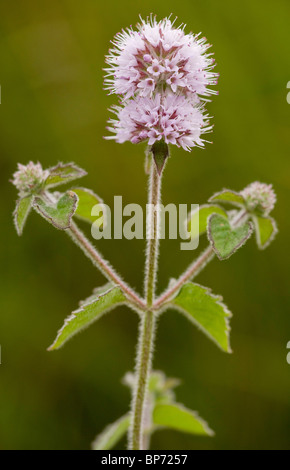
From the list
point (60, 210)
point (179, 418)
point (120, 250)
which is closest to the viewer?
point (60, 210)

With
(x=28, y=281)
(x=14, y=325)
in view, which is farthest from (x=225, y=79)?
(x=14, y=325)

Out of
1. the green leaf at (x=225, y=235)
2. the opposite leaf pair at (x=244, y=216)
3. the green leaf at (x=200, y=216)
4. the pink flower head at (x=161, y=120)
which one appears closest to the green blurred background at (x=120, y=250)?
the green leaf at (x=200, y=216)

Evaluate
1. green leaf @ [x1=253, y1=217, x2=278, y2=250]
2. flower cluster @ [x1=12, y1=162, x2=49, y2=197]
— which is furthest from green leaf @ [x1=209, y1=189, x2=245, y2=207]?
flower cluster @ [x1=12, y1=162, x2=49, y2=197]

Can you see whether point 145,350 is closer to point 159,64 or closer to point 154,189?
point 154,189

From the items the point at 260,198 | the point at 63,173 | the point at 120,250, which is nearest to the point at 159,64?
the point at 63,173

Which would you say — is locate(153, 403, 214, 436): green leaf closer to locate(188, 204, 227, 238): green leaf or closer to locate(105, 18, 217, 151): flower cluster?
locate(188, 204, 227, 238): green leaf

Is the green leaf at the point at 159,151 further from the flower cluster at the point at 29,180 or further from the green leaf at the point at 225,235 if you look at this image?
the flower cluster at the point at 29,180
